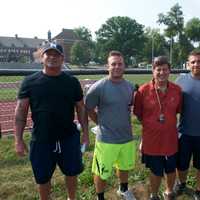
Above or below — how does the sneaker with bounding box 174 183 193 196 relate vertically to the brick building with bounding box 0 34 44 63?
below

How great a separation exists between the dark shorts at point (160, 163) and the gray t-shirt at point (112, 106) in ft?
1.16

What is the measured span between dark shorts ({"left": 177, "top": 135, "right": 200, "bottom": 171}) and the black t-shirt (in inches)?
56.0

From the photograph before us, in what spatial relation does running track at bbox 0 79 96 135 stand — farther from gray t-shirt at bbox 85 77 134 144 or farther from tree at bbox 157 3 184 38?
tree at bbox 157 3 184 38

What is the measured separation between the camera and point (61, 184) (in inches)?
186

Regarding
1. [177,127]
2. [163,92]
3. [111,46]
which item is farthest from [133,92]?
[111,46]

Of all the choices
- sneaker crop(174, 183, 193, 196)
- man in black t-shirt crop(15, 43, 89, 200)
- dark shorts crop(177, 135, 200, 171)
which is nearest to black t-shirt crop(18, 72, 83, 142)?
man in black t-shirt crop(15, 43, 89, 200)

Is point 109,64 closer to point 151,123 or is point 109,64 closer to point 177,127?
point 151,123

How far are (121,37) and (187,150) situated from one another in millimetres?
102530

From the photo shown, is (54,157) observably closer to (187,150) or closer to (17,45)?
(187,150)

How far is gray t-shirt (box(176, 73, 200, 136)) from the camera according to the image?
162 inches

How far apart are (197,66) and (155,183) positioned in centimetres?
145

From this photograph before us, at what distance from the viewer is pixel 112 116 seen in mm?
4062

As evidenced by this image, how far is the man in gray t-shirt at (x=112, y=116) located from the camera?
4035 millimetres

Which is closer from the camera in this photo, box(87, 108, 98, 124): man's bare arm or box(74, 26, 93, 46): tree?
box(87, 108, 98, 124): man's bare arm
